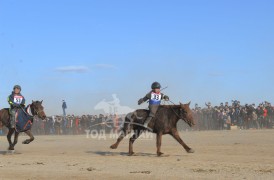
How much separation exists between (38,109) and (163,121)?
5.30 meters

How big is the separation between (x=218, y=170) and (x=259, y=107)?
68.2 feet

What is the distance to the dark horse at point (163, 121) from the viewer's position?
16141 mm

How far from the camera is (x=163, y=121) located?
640 inches

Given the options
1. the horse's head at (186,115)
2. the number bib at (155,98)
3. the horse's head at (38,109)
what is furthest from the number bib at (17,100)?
the horse's head at (186,115)

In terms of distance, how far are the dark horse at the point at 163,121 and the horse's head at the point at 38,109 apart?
12.1 ft

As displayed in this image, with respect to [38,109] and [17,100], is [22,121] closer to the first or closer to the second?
[38,109]

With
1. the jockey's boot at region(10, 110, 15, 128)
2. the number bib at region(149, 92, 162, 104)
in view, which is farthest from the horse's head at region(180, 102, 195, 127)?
the jockey's boot at region(10, 110, 15, 128)

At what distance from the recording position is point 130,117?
1695 centimetres

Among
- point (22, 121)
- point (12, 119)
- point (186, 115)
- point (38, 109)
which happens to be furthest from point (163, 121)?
point (12, 119)

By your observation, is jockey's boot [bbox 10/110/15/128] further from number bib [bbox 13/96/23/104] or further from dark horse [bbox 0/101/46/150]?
number bib [bbox 13/96/23/104]

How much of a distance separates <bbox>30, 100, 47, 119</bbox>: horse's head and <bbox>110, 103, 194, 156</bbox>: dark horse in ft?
12.1

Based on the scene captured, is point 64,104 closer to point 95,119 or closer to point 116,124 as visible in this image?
point 95,119

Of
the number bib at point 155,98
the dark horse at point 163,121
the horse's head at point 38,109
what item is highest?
the number bib at point 155,98

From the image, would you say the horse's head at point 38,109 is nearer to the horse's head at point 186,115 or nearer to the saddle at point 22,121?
the saddle at point 22,121
